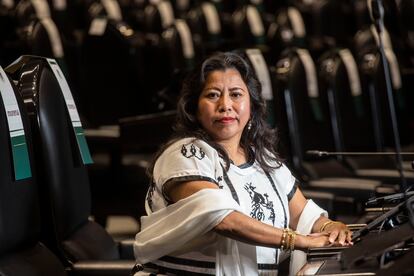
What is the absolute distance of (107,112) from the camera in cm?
350

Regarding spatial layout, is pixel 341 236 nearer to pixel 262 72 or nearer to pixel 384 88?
pixel 262 72

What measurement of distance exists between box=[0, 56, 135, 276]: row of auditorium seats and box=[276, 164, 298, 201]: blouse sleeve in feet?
1.29

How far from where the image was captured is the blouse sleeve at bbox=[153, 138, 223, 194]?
5.89ft

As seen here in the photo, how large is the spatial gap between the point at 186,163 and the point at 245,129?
0.28 meters

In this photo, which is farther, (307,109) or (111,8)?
(111,8)

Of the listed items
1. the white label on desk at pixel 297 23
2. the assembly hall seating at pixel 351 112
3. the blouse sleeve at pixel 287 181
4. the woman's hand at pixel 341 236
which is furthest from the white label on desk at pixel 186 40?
the woman's hand at pixel 341 236

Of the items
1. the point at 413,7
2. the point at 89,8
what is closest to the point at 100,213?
the point at 89,8

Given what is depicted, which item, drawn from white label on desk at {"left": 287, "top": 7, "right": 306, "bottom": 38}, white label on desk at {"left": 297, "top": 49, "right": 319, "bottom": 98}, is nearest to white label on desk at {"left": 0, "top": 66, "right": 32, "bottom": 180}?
white label on desk at {"left": 297, "top": 49, "right": 319, "bottom": 98}

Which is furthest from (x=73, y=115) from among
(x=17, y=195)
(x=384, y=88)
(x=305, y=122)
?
(x=384, y=88)

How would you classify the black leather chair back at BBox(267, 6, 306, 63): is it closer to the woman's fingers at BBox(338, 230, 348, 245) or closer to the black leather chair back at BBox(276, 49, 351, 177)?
the black leather chair back at BBox(276, 49, 351, 177)

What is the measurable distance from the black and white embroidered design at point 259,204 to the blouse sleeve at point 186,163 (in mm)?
99

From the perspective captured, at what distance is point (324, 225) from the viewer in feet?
6.44

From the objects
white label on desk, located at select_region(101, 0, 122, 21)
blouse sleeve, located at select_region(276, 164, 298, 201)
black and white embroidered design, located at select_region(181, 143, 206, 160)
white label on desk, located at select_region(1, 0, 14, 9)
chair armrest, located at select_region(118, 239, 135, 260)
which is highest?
white label on desk, located at select_region(1, 0, 14, 9)

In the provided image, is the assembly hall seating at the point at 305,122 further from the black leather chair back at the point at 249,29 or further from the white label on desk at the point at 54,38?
the black leather chair back at the point at 249,29
